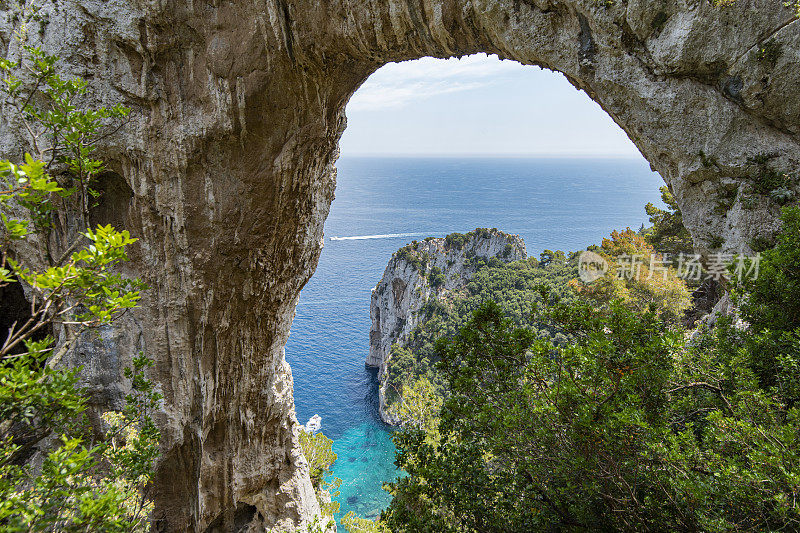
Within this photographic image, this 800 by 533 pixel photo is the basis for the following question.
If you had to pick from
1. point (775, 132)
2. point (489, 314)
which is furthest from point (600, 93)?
point (489, 314)

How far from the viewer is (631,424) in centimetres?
495

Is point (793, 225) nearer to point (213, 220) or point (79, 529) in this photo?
point (79, 529)

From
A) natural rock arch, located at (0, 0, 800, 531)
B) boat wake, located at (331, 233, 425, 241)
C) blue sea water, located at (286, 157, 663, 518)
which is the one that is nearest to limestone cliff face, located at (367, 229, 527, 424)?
blue sea water, located at (286, 157, 663, 518)

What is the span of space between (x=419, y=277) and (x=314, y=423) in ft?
56.7

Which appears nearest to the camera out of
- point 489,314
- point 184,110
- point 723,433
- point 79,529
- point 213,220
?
point 79,529

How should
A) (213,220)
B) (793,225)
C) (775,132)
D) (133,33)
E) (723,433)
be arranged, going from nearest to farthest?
(723,433)
(793,225)
(775,132)
(133,33)
(213,220)

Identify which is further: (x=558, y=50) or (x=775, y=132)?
(x=558, y=50)

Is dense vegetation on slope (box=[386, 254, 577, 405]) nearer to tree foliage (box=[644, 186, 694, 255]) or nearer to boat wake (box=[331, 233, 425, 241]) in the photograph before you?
tree foliage (box=[644, 186, 694, 255])

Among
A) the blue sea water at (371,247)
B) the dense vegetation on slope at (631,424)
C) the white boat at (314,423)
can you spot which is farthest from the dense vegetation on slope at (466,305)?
the dense vegetation on slope at (631,424)

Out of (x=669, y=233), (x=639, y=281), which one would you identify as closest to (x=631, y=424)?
(x=639, y=281)

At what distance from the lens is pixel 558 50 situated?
704 cm

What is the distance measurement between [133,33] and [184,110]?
158 cm

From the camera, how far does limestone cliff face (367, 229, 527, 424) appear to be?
44844mm

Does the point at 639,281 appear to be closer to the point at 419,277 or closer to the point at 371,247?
the point at 419,277
